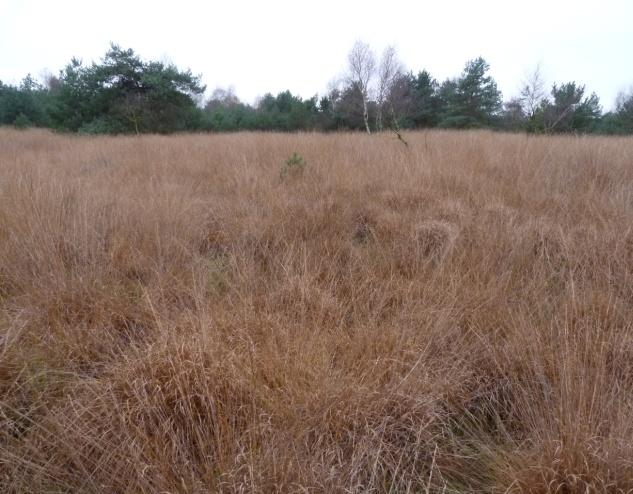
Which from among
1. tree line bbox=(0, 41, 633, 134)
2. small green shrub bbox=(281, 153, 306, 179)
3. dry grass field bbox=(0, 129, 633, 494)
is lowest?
dry grass field bbox=(0, 129, 633, 494)

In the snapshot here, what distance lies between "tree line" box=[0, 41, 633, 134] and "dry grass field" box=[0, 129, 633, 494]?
446 centimetres

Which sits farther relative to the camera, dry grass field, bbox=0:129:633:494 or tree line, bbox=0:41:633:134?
tree line, bbox=0:41:633:134

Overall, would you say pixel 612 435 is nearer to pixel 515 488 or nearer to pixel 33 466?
pixel 515 488

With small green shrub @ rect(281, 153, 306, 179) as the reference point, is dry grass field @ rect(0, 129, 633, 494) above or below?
below

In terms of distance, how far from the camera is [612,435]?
92cm

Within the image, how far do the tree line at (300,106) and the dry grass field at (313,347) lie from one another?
176 inches

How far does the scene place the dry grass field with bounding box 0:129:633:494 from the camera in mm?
976

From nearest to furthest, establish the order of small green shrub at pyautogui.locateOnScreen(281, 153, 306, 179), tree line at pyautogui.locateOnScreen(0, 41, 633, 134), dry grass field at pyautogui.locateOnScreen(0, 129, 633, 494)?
dry grass field at pyautogui.locateOnScreen(0, 129, 633, 494)
small green shrub at pyautogui.locateOnScreen(281, 153, 306, 179)
tree line at pyautogui.locateOnScreen(0, 41, 633, 134)

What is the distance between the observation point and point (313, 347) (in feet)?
4.46

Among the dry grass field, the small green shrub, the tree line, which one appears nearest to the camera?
the dry grass field

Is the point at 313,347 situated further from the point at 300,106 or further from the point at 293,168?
the point at 300,106

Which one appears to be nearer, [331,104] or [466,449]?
[466,449]

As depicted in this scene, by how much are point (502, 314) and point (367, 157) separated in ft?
12.4

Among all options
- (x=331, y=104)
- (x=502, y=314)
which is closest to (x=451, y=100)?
(x=331, y=104)
